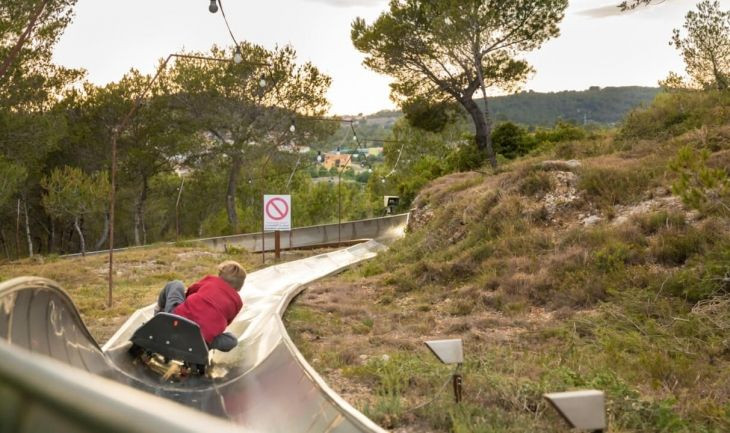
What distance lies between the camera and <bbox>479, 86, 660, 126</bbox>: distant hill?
112m

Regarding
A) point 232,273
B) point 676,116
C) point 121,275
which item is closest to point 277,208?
point 121,275

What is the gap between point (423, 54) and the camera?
3628 cm

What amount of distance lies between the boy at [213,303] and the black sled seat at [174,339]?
210mm

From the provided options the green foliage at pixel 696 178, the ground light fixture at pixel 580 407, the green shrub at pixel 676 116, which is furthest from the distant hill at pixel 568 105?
the ground light fixture at pixel 580 407

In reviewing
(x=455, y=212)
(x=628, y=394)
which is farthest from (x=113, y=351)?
(x=455, y=212)

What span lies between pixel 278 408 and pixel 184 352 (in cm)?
127

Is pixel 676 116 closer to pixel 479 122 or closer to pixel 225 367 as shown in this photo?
pixel 479 122

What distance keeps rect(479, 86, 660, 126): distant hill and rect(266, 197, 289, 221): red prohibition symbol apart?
91.3 m

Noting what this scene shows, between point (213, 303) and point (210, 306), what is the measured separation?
0.04 metres

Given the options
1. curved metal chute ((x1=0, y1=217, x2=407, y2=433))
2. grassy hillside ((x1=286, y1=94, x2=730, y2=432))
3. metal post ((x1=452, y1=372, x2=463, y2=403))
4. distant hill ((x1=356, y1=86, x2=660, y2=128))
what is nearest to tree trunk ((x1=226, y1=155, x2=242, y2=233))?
grassy hillside ((x1=286, y1=94, x2=730, y2=432))

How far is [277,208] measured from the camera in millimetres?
22297

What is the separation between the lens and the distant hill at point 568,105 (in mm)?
112312

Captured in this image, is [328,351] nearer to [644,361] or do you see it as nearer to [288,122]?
[644,361]

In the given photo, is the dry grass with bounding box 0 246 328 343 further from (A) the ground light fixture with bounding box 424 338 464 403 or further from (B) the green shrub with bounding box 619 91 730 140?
(B) the green shrub with bounding box 619 91 730 140
